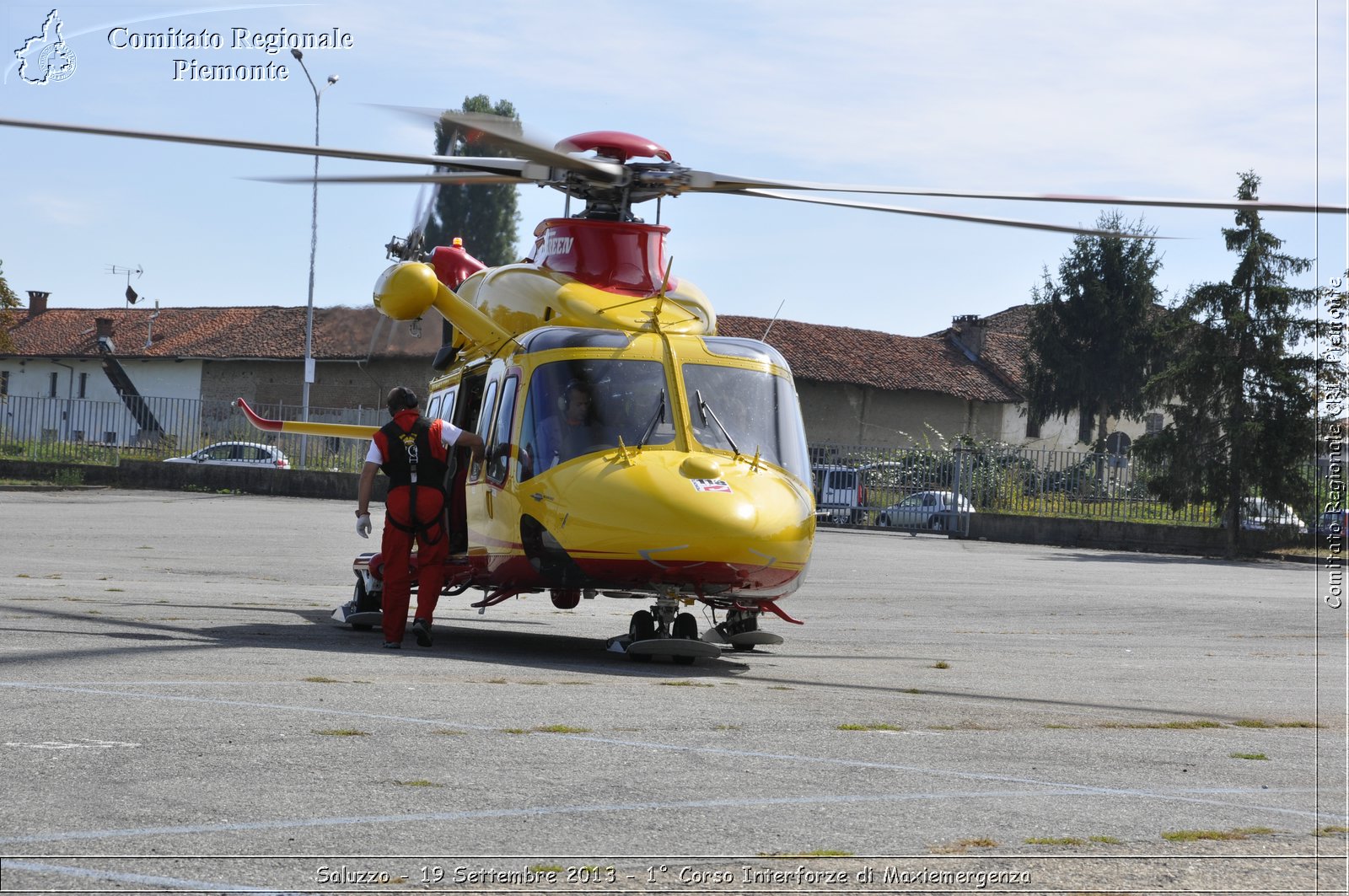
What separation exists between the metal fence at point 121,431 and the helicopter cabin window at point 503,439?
26467 mm

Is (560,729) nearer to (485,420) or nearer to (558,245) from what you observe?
(485,420)

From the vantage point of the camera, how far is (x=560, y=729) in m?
6.71

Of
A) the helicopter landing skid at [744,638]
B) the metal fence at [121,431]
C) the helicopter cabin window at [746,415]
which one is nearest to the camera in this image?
the helicopter cabin window at [746,415]

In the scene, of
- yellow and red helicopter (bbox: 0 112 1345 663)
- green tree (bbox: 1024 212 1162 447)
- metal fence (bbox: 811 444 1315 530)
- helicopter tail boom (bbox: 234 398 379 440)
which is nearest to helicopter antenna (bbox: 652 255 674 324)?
yellow and red helicopter (bbox: 0 112 1345 663)

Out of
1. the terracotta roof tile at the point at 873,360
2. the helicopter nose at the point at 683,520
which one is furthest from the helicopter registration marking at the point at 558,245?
the terracotta roof tile at the point at 873,360

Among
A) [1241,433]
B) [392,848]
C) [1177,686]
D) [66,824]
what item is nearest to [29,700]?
[66,824]

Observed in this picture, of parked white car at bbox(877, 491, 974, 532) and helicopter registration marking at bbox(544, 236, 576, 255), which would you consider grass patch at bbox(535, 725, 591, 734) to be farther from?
parked white car at bbox(877, 491, 974, 532)

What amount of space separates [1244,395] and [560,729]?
3087cm

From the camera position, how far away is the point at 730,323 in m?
63.1

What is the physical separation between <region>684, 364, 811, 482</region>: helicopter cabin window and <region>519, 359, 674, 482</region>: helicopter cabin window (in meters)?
0.25

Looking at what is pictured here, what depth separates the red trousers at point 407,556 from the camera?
1066cm

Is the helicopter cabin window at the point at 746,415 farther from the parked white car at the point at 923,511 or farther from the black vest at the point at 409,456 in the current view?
the parked white car at the point at 923,511

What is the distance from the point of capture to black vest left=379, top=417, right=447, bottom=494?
10781 millimetres

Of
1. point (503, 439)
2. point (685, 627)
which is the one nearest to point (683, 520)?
point (685, 627)
